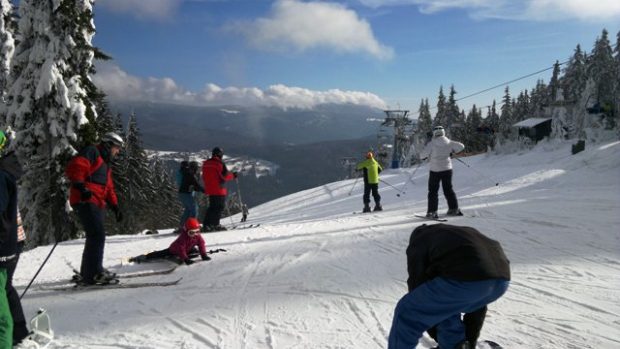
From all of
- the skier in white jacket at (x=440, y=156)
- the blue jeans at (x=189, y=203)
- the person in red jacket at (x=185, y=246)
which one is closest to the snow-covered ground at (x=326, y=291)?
the person in red jacket at (x=185, y=246)

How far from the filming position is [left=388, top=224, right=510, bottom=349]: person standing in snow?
2.74 metres

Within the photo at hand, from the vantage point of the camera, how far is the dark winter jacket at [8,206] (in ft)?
11.0

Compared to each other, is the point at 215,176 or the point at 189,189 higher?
the point at 215,176

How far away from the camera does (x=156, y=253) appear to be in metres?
7.25

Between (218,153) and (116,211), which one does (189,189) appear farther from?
(116,211)

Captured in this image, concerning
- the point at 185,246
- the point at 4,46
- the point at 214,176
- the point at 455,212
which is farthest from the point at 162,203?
the point at 185,246

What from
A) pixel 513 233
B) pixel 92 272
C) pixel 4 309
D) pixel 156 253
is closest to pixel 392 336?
pixel 4 309

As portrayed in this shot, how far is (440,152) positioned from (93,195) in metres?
7.50

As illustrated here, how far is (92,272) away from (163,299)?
122 cm

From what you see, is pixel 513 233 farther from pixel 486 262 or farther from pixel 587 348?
pixel 486 262

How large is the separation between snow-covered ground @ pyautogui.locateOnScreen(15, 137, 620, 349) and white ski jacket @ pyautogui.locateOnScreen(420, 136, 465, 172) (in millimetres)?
1467

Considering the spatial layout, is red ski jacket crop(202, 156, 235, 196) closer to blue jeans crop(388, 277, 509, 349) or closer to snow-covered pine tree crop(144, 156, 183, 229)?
blue jeans crop(388, 277, 509, 349)

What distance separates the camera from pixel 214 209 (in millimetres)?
11031

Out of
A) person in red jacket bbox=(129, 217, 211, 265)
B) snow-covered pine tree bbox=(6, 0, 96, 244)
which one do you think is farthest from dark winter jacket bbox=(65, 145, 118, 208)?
snow-covered pine tree bbox=(6, 0, 96, 244)
